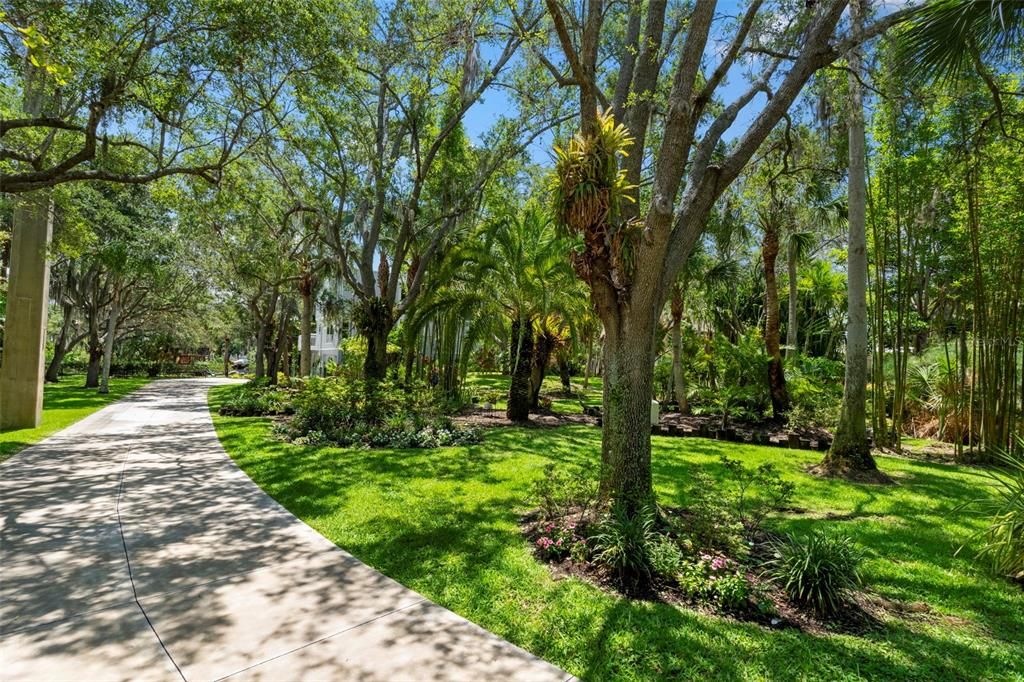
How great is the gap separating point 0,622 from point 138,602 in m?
0.76

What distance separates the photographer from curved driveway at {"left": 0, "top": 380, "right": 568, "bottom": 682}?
9.84ft

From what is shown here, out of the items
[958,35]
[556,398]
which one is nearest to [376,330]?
[556,398]

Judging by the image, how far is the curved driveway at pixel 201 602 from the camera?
300cm

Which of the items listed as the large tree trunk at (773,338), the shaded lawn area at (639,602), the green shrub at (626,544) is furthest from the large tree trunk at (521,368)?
the green shrub at (626,544)

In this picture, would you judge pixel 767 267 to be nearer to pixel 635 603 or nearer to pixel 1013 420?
pixel 1013 420

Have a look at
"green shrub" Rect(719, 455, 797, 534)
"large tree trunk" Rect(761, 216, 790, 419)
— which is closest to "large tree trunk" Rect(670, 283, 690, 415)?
"large tree trunk" Rect(761, 216, 790, 419)

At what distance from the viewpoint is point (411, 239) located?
48.8 feet

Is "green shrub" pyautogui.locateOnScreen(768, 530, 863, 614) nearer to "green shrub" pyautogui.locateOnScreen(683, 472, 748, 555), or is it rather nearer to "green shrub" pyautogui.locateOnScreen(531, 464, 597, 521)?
"green shrub" pyautogui.locateOnScreen(683, 472, 748, 555)

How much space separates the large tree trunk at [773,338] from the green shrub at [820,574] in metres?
10.0

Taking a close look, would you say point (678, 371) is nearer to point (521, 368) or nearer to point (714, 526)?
point (521, 368)

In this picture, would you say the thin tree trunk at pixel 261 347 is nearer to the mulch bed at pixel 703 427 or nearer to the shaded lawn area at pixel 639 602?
the mulch bed at pixel 703 427

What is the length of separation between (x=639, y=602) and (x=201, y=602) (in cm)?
329

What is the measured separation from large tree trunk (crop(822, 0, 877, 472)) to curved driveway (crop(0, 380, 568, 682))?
766 cm

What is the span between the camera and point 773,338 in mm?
13312
